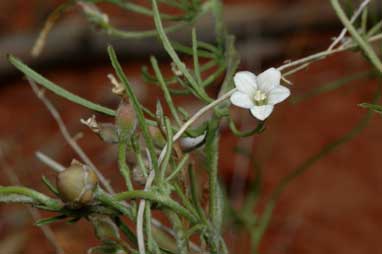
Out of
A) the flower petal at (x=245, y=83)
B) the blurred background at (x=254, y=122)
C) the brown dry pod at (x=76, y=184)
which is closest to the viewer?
the brown dry pod at (x=76, y=184)

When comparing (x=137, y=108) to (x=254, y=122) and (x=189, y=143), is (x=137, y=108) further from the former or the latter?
(x=254, y=122)

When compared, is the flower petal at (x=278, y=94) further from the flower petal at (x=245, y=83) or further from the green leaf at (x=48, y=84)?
the green leaf at (x=48, y=84)

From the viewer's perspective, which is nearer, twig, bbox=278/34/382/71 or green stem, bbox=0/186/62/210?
green stem, bbox=0/186/62/210

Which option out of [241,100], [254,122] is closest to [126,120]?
[241,100]

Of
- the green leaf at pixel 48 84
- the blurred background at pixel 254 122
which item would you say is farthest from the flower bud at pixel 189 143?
the blurred background at pixel 254 122

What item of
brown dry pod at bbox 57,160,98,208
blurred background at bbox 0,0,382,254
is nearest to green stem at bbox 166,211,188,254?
brown dry pod at bbox 57,160,98,208

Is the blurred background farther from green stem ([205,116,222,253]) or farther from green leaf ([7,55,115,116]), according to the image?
green leaf ([7,55,115,116])

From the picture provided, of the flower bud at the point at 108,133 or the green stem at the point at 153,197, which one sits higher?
the flower bud at the point at 108,133
